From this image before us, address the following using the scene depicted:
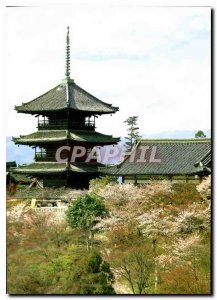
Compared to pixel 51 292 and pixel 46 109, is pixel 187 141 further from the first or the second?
pixel 51 292

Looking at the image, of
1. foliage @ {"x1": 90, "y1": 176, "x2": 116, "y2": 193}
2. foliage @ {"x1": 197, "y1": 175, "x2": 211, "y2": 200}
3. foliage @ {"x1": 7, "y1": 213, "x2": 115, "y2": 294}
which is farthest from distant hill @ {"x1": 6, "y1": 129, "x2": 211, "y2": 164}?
foliage @ {"x1": 7, "y1": 213, "x2": 115, "y2": 294}

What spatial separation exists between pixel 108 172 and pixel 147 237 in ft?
15.0

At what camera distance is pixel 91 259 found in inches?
472

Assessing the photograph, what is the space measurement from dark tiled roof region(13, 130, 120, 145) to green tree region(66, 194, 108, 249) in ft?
10.3

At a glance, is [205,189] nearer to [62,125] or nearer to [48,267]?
[48,267]

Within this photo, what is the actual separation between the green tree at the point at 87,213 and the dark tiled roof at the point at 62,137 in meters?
3.14

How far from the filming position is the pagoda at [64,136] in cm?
1797

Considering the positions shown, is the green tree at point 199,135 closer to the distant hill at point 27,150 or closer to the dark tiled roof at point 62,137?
the distant hill at point 27,150

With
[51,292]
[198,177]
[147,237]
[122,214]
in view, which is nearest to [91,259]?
[51,292]

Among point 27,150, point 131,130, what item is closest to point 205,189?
point 131,130

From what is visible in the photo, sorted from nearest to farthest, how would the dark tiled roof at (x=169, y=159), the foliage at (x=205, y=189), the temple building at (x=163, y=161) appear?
the foliage at (x=205, y=189) < the temple building at (x=163, y=161) < the dark tiled roof at (x=169, y=159)

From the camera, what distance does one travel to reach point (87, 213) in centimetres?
1467

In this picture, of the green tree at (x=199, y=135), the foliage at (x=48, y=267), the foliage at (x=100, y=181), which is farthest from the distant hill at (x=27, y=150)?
the foliage at (x=48, y=267)

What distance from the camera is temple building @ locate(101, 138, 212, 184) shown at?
1752 centimetres
